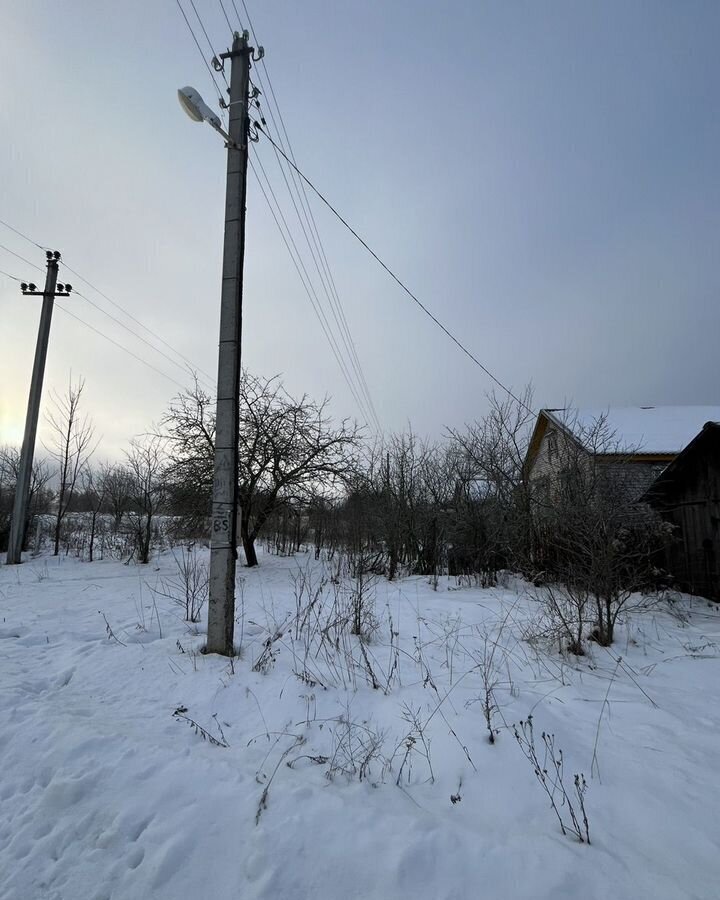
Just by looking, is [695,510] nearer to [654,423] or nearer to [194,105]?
[194,105]

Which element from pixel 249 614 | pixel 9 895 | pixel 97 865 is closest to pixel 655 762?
pixel 97 865

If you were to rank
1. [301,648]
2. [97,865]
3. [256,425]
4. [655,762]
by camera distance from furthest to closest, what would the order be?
[256,425], [301,648], [655,762], [97,865]

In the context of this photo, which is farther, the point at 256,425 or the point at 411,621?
the point at 256,425

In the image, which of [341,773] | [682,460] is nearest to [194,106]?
[341,773]

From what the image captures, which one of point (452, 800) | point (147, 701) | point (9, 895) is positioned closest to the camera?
point (9, 895)

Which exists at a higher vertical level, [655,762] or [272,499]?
[272,499]

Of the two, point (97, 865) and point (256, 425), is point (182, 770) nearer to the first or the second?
point (97, 865)

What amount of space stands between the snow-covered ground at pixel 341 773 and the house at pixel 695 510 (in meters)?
4.89

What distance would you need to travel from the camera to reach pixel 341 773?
97.3 inches

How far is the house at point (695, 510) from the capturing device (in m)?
8.33

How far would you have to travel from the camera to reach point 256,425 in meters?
14.3

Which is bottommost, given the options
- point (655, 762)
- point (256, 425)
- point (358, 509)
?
point (655, 762)

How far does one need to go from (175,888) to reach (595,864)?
5.75 ft

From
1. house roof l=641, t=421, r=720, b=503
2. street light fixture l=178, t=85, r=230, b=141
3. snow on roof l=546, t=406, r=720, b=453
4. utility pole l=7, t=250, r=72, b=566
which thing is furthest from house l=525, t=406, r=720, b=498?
utility pole l=7, t=250, r=72, b=566
